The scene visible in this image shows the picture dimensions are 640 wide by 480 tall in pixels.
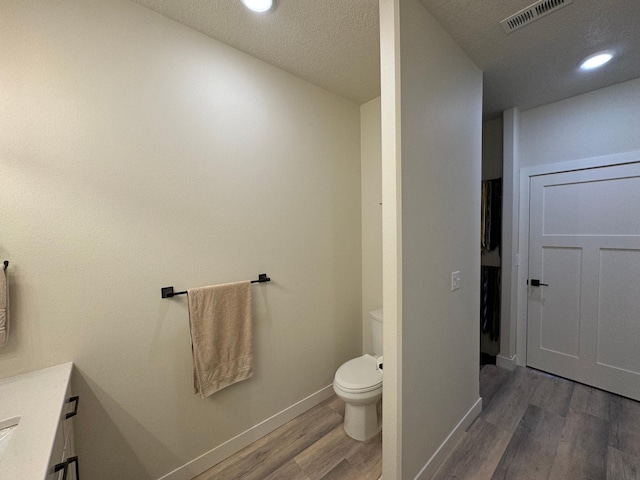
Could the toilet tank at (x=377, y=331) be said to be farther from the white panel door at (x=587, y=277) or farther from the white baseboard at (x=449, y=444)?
the white panel door at (x=587, y=277)

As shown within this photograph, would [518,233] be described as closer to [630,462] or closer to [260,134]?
[630,462]

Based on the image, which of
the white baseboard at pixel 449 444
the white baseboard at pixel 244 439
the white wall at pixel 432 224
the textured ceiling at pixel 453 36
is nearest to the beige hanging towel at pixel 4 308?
the white baseboard at pixel 244 439

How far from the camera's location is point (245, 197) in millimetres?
1691

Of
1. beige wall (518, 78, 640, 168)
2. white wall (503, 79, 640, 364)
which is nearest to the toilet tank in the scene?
white wall (503, 79, 640, 364)

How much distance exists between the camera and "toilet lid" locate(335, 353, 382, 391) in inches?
66.4

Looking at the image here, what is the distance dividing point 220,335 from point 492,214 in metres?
2.83

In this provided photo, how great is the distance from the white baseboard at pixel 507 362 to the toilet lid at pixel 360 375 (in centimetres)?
160

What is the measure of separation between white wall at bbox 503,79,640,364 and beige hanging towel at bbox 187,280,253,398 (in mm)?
2566

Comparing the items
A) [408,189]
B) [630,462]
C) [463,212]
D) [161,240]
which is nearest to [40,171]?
[161,240]

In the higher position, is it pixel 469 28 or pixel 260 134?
pixel 469 28

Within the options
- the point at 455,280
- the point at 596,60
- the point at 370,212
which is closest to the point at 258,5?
the point at 370,212

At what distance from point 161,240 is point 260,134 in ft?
3.11

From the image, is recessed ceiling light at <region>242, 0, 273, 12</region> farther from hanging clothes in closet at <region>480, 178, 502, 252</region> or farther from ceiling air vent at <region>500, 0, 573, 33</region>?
hanging clothes in closet at <region>480, 178, 502, 252</region>

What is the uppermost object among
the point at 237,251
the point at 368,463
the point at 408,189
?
the point at 408,189
